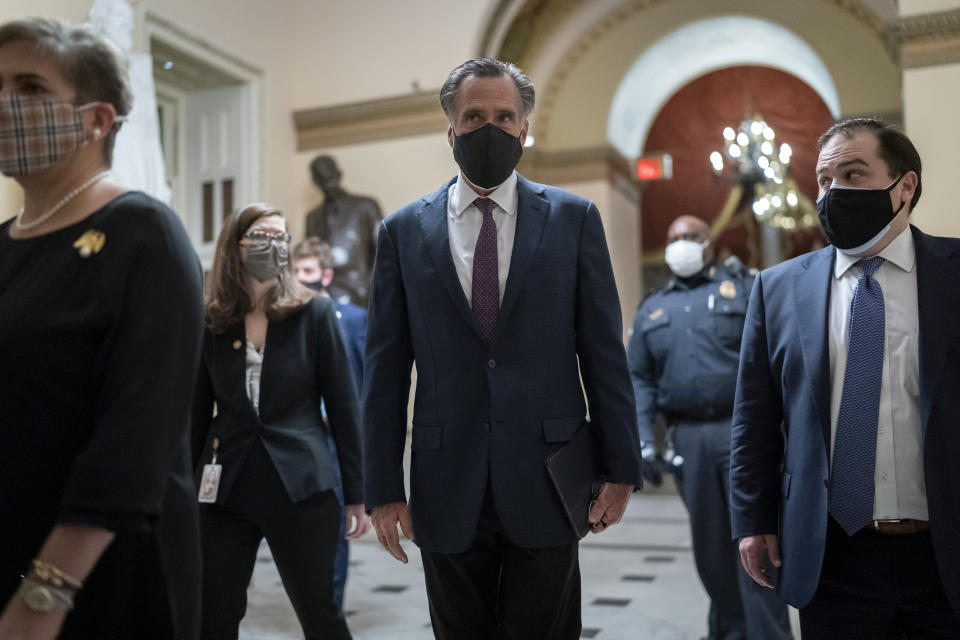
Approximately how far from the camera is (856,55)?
1086cm

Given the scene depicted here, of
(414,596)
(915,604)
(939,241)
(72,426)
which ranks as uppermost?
(939,241)

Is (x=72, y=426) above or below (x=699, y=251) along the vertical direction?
below

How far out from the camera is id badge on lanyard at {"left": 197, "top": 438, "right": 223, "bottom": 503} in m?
3.13

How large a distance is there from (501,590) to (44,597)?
45.7 inches

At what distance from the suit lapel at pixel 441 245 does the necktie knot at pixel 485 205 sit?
3.5 inches

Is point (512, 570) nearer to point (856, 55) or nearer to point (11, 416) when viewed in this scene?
point (11, 416)

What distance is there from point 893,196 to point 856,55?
30.8ft

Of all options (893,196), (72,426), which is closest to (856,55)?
(893,196)

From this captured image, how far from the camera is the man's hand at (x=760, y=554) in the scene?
246cm

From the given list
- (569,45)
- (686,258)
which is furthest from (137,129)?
(569,45)

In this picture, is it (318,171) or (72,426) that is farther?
(318,171)

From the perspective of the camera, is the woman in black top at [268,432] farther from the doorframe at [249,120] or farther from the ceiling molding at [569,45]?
the ceiling molding at [569,45]

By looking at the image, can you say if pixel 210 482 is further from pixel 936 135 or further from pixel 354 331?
pixel 936 135

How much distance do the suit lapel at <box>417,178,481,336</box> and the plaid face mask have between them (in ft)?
3.11
